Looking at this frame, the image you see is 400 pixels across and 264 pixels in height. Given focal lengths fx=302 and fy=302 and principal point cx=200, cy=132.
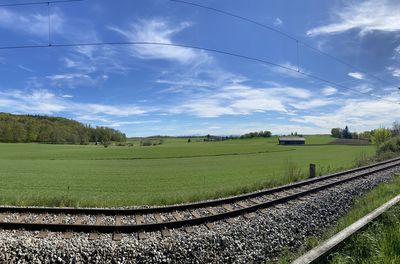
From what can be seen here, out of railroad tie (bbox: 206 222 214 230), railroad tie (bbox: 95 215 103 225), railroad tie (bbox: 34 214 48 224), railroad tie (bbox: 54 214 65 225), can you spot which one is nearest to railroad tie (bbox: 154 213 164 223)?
railroad tie (bbox: 206 222 214 230)

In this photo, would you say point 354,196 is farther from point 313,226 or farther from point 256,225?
point 256,225

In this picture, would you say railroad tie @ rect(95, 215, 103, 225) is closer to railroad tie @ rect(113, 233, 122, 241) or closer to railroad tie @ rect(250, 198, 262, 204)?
railroad tie @ rect(113, 233, 122, 241)

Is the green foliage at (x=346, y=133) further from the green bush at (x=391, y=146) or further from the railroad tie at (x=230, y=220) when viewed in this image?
the railroad tie at (x=230, y=220)

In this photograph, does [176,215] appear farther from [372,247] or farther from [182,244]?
[372,247]

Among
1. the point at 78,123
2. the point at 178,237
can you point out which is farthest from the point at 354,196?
the point at 78,123

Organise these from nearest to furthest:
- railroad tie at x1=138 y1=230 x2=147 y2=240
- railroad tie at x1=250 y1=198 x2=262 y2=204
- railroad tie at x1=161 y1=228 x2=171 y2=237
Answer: railroad tie at x1=138 y1=230 x2=147 y2=240, railroad tie at x1=161 y1=228 x2=171 y2=237, railroad tie at x1=250 y1=198 x2=262 y2=204

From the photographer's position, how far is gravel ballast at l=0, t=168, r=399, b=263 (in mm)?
6941

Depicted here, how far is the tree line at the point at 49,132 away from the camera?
127812 mm

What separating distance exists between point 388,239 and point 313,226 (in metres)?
4.98

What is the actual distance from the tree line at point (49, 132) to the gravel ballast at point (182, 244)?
112131 mm

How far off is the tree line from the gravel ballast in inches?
4415

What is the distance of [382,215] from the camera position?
6.51 m

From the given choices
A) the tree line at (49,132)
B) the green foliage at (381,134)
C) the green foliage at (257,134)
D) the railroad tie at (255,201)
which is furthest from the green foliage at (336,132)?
the railroad tie at (255,201)

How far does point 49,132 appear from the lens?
13925 centimetres
